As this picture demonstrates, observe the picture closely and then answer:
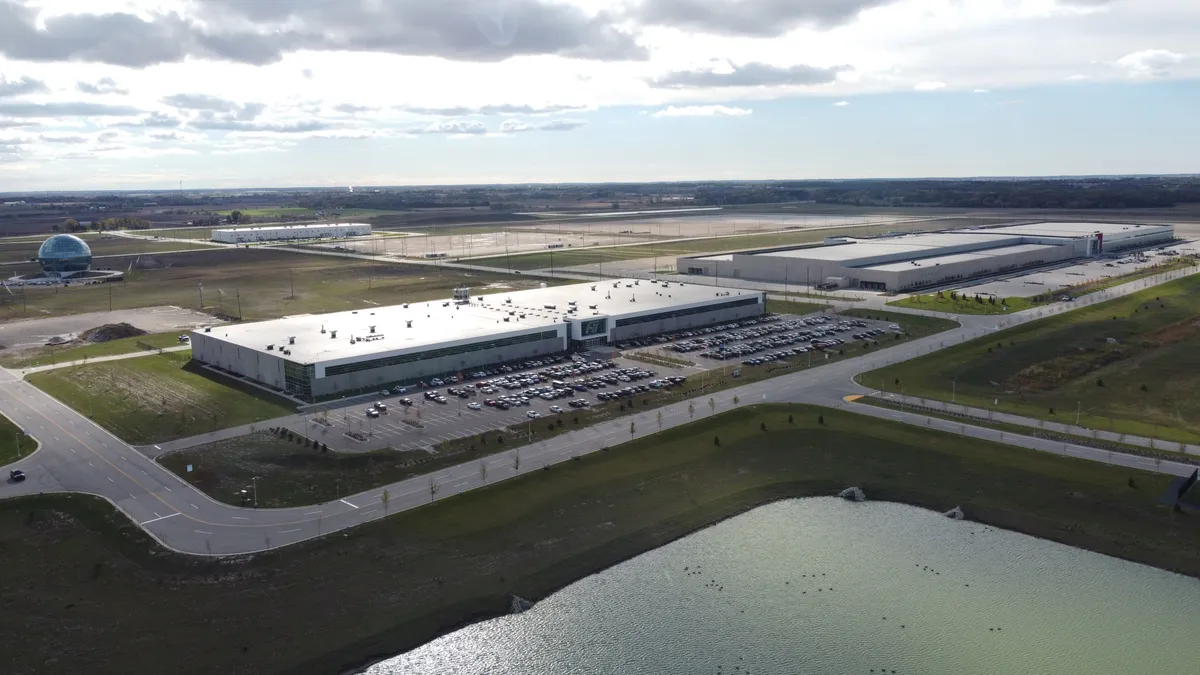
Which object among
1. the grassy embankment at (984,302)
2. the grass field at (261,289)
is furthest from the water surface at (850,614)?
the grass field at (261,289)

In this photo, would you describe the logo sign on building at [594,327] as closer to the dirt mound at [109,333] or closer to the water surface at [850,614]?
the water surface at [850,614]

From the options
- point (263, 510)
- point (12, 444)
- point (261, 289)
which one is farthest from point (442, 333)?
point (261, 289)

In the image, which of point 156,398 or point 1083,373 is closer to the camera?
point 156,398

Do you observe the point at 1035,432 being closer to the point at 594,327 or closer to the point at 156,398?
the point at 594,327

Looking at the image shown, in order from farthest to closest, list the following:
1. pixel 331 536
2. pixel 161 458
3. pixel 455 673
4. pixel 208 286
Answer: pixel 208 286 → pixel 161 458 → pixel 331 536 → pixel 455 673

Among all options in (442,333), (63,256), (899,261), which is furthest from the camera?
(63,256)

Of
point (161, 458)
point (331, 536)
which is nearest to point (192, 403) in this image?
point (161, 458)

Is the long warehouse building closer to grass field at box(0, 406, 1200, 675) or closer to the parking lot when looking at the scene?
the parking lot

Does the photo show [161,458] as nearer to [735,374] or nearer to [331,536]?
[331,536]
